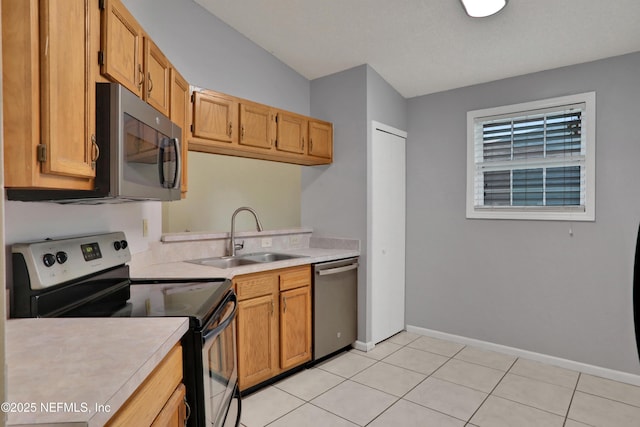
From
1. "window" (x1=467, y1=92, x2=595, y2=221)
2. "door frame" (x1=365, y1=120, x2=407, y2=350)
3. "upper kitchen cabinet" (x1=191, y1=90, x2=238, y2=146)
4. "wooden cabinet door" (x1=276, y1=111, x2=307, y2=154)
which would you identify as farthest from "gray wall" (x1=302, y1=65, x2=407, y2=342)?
"upper kitchen cabinet" (x1=191, y1=90, x2=238, y2=146)

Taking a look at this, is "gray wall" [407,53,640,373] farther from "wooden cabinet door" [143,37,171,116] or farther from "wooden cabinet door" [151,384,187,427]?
"wooden cabinet door" [151,384,187,427]

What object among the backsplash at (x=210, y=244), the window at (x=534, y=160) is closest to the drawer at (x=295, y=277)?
the backsplash at (x=210, y=244)

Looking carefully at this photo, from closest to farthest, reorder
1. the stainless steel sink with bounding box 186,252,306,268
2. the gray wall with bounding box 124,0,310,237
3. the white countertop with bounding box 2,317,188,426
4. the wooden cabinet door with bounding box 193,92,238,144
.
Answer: the white countertop with bounding box 2,317,188,426
the wooden cabinet door with bounding box 193,92,238,144
the gray wall with bounding box 124,0,310,237
the stainless steel sink with bounding box 186,252,306,268

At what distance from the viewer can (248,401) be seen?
2422 mm

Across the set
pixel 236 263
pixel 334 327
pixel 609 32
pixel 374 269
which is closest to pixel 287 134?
pixel 236 263

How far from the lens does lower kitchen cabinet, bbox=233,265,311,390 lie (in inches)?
96.0

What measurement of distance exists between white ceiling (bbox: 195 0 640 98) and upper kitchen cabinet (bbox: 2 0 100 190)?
6.33 feet

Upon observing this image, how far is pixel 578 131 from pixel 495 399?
2.16 metres

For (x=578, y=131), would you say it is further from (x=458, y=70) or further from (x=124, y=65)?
(x=124, y=65)

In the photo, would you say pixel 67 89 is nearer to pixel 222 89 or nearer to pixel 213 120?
pixel 213 120

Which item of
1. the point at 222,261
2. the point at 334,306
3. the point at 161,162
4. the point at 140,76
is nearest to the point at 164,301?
the point at 161,162

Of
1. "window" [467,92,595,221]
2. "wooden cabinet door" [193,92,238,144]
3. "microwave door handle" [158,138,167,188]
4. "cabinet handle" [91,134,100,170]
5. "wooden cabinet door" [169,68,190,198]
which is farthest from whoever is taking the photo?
"window" [467,92,595,221]

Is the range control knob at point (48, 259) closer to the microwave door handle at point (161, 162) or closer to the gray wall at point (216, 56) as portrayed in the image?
the microwave door handle at point (161, 162)

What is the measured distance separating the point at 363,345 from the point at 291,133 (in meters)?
1.98
